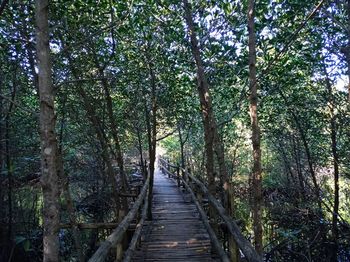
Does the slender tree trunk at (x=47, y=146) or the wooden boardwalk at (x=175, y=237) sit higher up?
the slender tree trunk at (x=47, y=146)

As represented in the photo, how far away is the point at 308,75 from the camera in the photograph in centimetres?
927

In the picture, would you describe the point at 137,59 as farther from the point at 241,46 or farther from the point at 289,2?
the point at 289,2

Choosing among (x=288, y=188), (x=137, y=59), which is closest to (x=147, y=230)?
(x=137, y=59)

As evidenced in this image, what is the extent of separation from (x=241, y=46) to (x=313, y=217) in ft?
18.6

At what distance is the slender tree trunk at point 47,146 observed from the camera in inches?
117

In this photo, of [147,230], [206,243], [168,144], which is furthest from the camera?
[168,144]

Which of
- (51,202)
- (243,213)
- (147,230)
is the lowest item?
(243,213)

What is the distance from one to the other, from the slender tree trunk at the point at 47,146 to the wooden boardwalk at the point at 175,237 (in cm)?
291

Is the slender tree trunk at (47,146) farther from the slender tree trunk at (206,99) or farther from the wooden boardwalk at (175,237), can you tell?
the slender tree trunk at (206,99)

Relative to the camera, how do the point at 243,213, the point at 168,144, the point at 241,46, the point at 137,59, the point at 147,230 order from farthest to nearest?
the point at 168,144 < the point at 243,213 < the point at 137,59 < the point at 147,230 < the point at 241,46

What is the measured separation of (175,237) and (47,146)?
190 inches

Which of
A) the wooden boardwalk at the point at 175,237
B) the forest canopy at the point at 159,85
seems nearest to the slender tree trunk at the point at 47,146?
the forest canopy at the point at 159,85

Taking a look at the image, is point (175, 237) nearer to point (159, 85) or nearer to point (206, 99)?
point (206, 99)

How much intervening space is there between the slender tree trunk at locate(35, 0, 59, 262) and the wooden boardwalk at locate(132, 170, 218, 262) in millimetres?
2911
